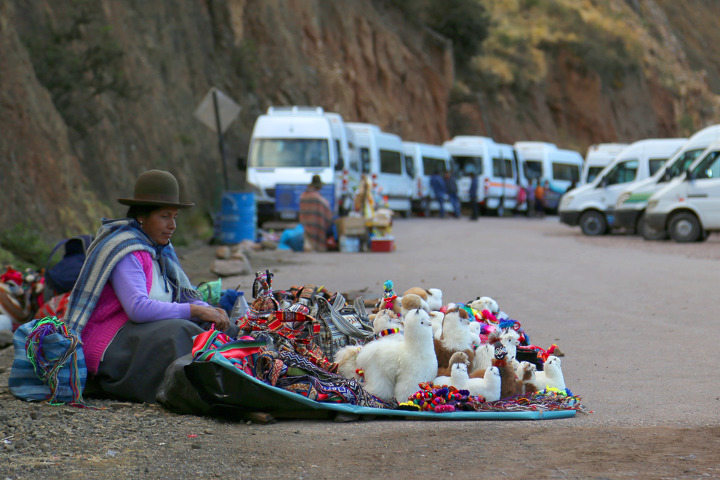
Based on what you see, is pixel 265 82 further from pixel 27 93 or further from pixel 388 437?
pixel 388 437

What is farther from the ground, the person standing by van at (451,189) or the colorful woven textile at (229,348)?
the person standing by van at (451,189)

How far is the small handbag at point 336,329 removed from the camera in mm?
6523

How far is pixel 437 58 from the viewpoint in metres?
63.7

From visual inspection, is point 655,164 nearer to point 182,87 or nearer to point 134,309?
point 182,87

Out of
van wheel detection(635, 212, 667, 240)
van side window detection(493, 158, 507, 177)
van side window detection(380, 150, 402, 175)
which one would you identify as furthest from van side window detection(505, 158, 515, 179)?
van wheel detection(635, 212, 667, 240)

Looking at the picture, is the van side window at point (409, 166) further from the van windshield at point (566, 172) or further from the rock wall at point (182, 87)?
the van windshield at point (566, 172)

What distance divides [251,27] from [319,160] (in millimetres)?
14965

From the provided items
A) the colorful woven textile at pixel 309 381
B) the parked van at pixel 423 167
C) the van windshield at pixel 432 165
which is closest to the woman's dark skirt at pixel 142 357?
the colorful woven textile at pixel 309 381

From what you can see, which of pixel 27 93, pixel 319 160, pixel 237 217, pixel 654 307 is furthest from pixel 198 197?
pixel 654 307

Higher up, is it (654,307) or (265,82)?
(265,82)

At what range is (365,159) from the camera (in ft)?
123

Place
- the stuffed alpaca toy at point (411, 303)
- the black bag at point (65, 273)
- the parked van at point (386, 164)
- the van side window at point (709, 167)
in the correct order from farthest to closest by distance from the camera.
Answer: the parked van at point (386, 164) < the van side window at point (709, 167) < the black bag at point (65, 273) < the stuffed alpaca toy at point (411, 303)

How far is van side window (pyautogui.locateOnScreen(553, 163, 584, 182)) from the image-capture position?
51.3m

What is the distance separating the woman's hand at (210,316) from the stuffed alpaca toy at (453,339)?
4.45 feet
